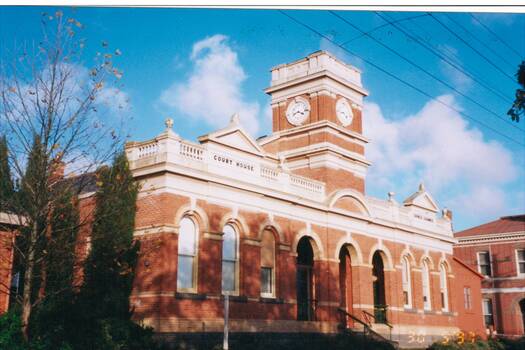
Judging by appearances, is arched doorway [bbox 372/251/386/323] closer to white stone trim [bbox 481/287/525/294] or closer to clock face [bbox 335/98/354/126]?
clock face [bbox 335/98/354/126]

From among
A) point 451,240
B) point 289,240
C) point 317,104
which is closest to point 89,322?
point 289,240

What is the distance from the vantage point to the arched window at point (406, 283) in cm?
3428

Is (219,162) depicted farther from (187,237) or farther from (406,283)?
(406,283)

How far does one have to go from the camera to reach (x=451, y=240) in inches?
1542

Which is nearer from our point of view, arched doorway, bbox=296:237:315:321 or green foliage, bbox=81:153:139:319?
green foliage, bbox=81:153:139:319

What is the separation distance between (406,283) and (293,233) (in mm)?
10856

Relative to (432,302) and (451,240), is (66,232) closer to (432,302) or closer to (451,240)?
(432,302)

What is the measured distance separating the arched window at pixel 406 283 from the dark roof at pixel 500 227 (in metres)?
17.4

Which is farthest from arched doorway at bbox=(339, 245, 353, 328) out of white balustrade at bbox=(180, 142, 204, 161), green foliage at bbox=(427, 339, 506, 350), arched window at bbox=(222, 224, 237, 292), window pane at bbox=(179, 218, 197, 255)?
white balustrade at bbox=(180, 142, 204, 161)

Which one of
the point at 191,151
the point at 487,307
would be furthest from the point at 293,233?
the point at 487,307

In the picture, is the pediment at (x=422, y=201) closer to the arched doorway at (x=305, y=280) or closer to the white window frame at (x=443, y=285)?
the white window frame at (x=443, y=285)

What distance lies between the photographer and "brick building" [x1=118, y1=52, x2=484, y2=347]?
22.0 meters

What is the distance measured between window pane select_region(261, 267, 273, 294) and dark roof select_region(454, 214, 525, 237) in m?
29.4

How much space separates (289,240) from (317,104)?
8193mm
